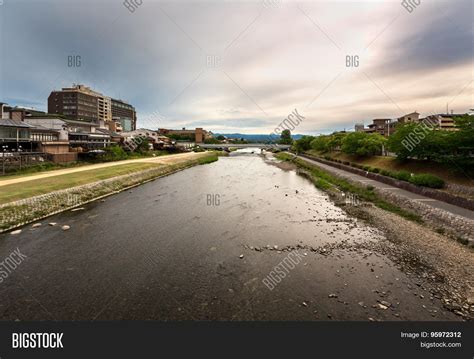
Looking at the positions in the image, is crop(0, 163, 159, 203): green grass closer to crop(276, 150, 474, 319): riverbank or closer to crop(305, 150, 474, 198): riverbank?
crop(276, 150, 474, 319): riverbank

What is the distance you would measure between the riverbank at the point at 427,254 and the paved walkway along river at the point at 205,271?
47cm

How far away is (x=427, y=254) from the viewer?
1112 centimetres

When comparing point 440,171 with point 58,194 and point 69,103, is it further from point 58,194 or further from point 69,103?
point 69,103

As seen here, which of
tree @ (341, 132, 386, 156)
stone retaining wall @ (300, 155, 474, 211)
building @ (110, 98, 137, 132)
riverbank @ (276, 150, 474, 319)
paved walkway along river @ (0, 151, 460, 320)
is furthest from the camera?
building @ (110, 98, 137, 132)

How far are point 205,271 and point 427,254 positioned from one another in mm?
9524

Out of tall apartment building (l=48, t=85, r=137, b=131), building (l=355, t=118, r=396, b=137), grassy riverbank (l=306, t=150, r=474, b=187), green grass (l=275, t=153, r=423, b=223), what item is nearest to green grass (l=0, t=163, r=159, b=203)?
green grass (l=275, t=153, r=423, b=223)

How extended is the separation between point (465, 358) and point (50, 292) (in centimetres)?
1145

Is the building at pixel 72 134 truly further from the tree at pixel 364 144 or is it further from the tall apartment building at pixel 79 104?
the tree at pixel 364 144

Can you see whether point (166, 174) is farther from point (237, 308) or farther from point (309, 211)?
point (237, 308)

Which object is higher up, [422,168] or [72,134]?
[72,134]

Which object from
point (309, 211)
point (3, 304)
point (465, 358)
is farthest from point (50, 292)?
point (309, 211)

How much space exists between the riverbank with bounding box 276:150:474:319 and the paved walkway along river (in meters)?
0.47

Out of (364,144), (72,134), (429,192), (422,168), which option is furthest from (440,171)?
(72,134)

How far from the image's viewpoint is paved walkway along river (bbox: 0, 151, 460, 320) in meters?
7.49
